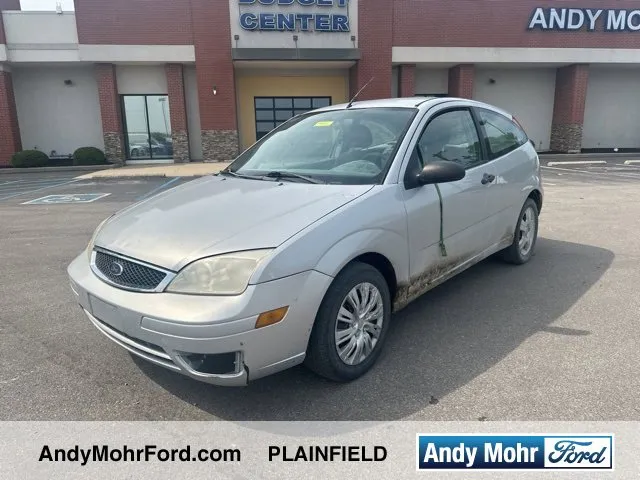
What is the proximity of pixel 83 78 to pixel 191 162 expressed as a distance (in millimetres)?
5810

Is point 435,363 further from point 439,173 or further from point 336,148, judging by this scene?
point 336,148

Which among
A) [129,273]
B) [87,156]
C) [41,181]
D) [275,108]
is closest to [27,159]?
[87,156]

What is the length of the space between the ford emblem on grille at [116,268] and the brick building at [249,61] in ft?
57.3

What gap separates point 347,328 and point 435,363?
76 centimetres

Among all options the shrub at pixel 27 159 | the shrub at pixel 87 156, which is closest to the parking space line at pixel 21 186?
the shrub at pixel 87 156

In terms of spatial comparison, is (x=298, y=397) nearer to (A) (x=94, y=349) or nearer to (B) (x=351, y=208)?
(B) (x=351, y=208)

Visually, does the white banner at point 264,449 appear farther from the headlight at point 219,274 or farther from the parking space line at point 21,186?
the parking space line at point 21,186

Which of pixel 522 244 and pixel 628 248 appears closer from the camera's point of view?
pixel 522 244

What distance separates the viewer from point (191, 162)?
66.5ft

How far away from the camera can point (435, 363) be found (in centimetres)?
314

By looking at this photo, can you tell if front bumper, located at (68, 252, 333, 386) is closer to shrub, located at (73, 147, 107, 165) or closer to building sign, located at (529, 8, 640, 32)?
shrub, located at (73, 147, 107, 165)

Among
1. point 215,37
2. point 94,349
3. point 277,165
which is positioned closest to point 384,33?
point 215,37

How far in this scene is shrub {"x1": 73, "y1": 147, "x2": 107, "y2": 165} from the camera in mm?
18797

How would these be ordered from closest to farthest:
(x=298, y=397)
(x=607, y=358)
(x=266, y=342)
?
(x=266, y=342), (x=298, y=397), (x=607, y=358)
